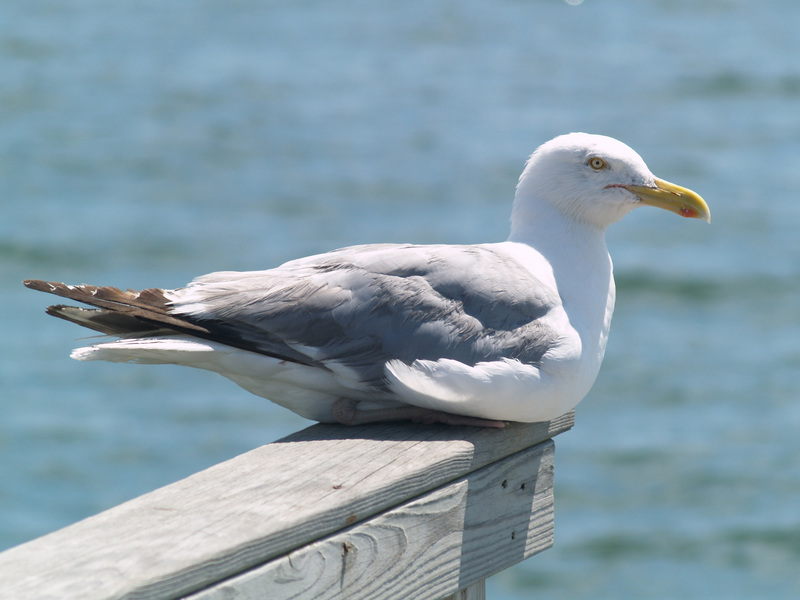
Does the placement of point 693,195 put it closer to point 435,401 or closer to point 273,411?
point 435,401

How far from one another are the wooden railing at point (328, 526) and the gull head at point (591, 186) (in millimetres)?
751

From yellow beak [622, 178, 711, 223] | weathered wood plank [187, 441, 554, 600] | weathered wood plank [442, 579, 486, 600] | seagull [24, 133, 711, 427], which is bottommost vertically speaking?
weathered wood plank [442, 579, 486, 600]

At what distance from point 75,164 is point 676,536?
360 inches

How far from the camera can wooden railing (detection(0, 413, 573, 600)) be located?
1.87 meters

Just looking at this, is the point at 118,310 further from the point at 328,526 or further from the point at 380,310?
the point at 328,526

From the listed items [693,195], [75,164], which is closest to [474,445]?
[693,195]

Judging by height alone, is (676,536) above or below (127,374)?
below

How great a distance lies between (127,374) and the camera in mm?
10367

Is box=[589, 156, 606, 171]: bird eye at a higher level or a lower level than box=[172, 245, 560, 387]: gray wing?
higher

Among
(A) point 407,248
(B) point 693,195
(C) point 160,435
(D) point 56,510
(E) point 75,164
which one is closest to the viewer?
(A) point 407,248

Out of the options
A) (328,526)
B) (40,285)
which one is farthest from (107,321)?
(328,526)

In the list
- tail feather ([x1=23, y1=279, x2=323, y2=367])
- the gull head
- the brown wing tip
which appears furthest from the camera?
the gull head

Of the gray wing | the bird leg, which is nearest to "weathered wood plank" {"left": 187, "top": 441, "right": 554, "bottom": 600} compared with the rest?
the bird leg

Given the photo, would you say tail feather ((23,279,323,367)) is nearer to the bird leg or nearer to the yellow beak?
the bird leg
